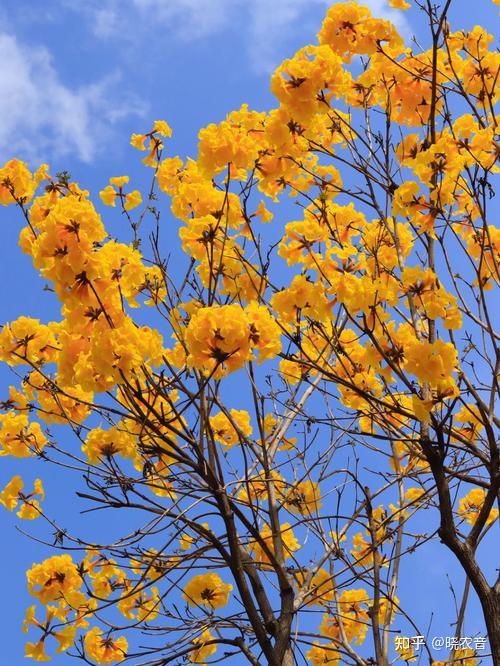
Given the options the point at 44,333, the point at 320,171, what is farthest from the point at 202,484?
the point at 320,171

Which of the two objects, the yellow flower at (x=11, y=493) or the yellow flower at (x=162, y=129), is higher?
the yellow flower at (x=162, y=129)

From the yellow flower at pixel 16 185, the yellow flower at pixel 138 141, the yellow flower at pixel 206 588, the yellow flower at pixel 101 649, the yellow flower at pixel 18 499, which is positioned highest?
the yellow flower at pixel 138 141

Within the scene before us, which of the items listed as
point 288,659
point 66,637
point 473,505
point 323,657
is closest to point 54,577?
point 66,637

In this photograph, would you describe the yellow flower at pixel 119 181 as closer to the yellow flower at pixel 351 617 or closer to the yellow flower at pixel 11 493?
the yellow flower at pixel 11 493

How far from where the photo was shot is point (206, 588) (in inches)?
170

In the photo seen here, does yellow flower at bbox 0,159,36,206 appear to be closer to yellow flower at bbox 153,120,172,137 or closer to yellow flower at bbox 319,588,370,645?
yellow flower at bbox 153,120,172,137

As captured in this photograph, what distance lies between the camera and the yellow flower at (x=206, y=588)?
430cm

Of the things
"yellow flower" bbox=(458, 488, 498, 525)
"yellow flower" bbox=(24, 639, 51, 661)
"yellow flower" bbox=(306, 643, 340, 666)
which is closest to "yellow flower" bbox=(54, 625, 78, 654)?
"yellow flower" bbox=(24, 639, 51, 661)

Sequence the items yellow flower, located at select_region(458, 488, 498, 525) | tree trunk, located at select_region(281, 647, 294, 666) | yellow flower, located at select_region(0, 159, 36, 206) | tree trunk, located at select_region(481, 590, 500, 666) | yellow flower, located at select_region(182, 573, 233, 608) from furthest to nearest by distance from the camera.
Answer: yellow flower, located at select_region(458, 488, 498, 525)
yellow flower, located at select_region(182, 573, 233, 608)
yellow flower, located at select_region(0, 159, 36, 206)
tree trunk, located at select_region(281, 647, 294, 666)
tree trunk, located at select_region(481, 590, 500, 666)

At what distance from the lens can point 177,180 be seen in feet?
15.1

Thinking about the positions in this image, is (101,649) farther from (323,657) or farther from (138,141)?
(138,141)

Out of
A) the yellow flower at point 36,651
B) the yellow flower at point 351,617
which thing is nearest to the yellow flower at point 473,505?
the yellow flower at point 351,617

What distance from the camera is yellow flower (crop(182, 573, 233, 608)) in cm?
430

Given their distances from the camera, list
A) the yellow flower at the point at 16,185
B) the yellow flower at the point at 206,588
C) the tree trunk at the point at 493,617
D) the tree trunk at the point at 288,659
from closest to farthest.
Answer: the tree trunk at the point at 493,617
the tree trunk at the point at 288,659
the yellow flower at the point at 16,185
the yellow flower at the point at 206,588
